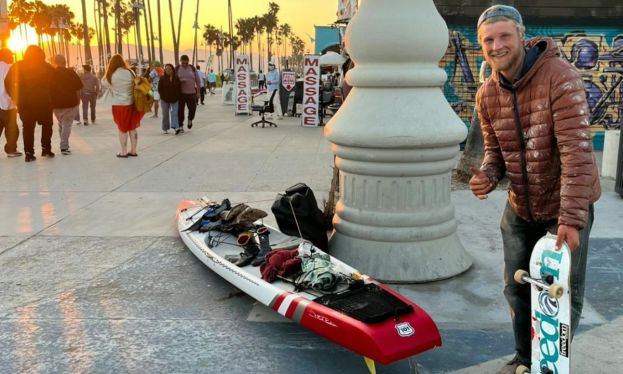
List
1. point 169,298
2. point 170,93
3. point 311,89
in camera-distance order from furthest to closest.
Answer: point 311,89
point 170,93
point 169,298

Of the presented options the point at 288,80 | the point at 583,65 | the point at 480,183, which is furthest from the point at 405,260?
the point at 288,80

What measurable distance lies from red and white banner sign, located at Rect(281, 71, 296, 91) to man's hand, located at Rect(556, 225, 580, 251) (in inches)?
637

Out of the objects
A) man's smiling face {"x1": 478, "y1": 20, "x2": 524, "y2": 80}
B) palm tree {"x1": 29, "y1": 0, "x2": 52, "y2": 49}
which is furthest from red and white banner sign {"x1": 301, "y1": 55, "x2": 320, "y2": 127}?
palm tree {"x1": 29, "y1": 0, "x2": 52, "y2": 49}

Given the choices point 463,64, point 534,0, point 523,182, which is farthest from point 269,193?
point 534,0

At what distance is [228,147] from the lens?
11.9 m

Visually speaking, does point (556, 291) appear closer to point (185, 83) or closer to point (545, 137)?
point (545, 137)

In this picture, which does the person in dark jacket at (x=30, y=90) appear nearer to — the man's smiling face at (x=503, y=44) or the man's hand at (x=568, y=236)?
the man's smiling face at (x=503, y=44)

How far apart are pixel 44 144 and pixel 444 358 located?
9.39 metres

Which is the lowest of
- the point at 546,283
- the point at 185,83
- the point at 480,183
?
the point at 546,283

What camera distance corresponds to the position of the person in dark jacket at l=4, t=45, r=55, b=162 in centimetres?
1005

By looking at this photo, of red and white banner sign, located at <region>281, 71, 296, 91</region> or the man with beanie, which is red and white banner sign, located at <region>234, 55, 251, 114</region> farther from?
the man with beanie

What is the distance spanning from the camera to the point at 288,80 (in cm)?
1853

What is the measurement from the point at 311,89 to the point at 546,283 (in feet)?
44.8

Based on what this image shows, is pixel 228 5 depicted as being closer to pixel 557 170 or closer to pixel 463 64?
pixel 463 64
